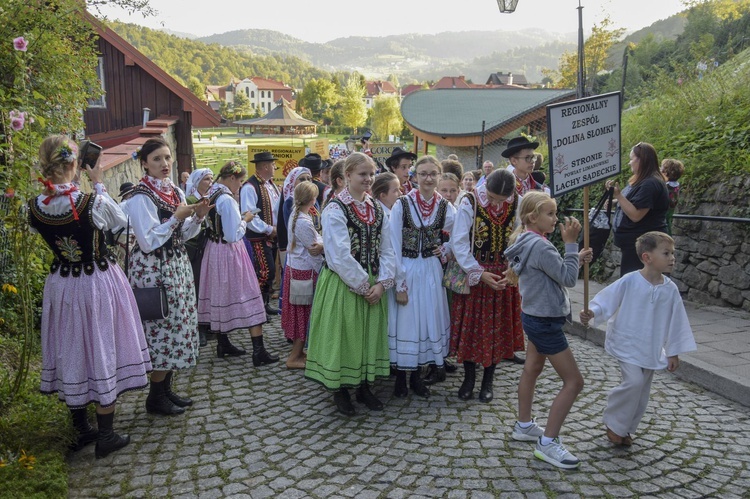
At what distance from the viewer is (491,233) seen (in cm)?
479

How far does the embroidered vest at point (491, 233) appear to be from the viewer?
477 centimetres

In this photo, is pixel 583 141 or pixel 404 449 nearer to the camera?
pixel 404 449

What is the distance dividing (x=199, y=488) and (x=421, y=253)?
239 centimetres

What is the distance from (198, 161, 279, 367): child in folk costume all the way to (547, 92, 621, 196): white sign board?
9.71 ft

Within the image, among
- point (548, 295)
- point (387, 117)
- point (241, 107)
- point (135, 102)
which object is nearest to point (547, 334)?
point (548, 295)

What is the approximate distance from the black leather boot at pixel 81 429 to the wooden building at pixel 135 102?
44.8ft

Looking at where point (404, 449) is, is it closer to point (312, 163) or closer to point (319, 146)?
point (312, 163)

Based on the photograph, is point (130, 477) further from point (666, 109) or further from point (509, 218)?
point (666, 109)

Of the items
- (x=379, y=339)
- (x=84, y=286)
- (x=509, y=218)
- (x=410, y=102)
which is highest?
(x=410, y=102)

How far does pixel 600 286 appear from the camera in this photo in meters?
8.76

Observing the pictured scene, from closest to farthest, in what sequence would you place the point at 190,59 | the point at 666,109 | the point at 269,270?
the point at 269,270
the point at 666,109
the point at 190,59

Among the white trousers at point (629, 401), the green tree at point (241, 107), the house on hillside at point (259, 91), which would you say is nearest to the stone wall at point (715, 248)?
the white trousers at point (629, 401)

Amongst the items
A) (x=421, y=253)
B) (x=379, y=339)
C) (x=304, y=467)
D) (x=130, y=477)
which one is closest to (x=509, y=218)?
(x=421, y=253)

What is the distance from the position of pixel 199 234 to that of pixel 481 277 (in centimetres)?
306
